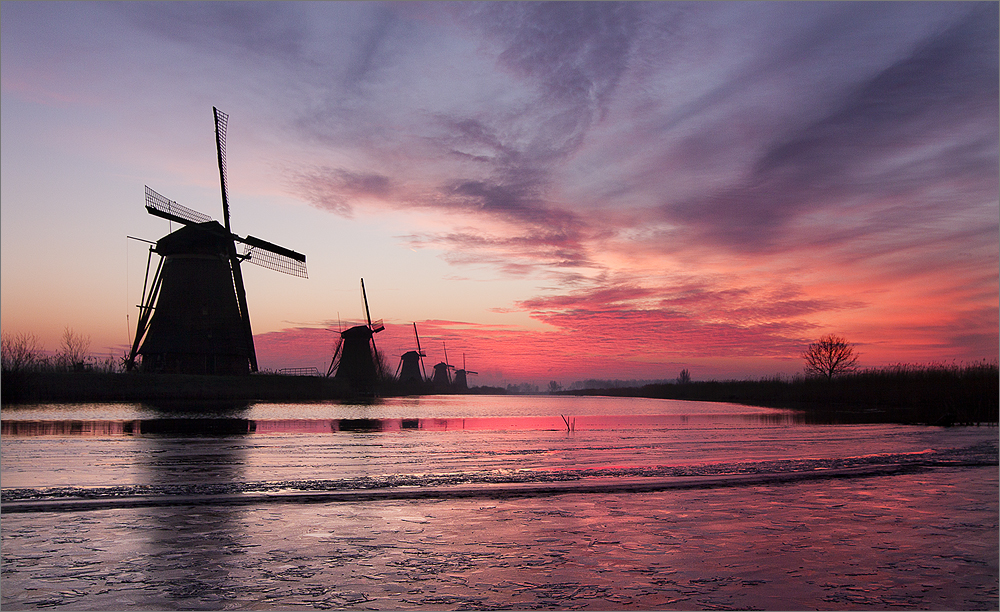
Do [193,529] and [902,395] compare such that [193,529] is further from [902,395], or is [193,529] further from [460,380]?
[460,380]

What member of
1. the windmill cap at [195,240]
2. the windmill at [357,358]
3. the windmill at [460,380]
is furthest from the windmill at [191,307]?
the windmill at [460,380]

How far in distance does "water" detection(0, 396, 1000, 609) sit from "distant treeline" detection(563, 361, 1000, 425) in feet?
59.0

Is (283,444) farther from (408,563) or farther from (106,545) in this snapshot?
(408,563)

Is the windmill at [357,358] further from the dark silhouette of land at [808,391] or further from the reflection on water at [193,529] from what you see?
the reflection on water at [193,529]

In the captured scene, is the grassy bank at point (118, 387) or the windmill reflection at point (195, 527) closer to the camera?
the windmill reflection at point (195, 527)

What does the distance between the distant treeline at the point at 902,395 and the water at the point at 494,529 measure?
17990 millimetres

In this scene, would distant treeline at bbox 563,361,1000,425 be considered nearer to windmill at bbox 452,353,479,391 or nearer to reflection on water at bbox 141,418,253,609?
reflection on water at bbox 141,418,253,609

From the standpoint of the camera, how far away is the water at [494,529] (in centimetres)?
497

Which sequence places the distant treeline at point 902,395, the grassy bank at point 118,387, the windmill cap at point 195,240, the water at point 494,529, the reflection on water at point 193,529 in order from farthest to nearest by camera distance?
the windmill cap at point 195,240, the grassy bank at point 118,387, the distant treeline at point 902,395, the reflection on water at point 193,529, the water at point 494,529

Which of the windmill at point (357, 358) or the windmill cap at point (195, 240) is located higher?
the windmill cap at point (195, 240)

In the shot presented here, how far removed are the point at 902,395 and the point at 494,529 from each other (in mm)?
39838

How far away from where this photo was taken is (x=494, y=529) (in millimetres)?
7164

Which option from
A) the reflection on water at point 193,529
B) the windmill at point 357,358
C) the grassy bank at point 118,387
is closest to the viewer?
the reflection on water at point 193,529

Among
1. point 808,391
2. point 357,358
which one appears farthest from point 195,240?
point 808,391
